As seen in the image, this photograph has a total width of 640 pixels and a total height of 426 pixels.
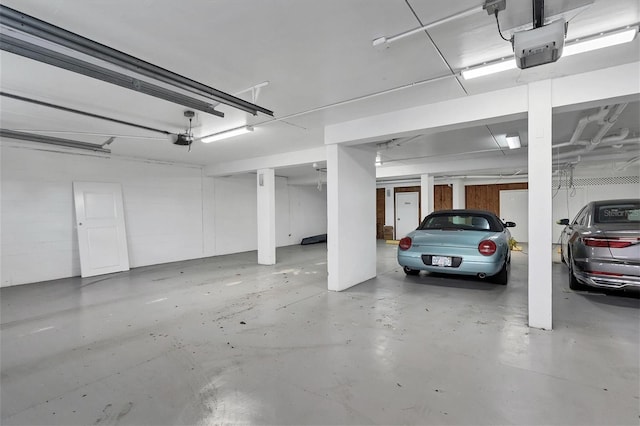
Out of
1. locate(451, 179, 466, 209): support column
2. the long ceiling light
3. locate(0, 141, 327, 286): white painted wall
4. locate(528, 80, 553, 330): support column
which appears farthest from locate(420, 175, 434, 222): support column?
the long ceiling light

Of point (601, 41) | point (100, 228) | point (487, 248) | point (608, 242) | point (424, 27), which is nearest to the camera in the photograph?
point (424, 27)

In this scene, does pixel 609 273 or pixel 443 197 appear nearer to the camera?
pixel 609 273

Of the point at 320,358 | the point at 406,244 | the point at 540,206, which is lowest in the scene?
the point at 320,358

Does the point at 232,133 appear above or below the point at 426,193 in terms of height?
above

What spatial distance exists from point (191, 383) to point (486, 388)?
1980 millimetres

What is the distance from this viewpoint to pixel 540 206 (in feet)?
9.73

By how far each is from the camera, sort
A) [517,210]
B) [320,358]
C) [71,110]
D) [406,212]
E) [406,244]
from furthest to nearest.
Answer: [406,212]
[517,210]
[406,244]
[71,110]
[320,358]

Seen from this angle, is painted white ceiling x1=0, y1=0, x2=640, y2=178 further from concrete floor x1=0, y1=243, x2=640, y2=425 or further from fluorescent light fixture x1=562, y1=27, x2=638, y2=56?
concrete floor x1=0, y1=243, x2=640, y2=425

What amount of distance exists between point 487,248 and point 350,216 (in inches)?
77.4

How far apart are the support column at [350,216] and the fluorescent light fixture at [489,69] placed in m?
2.12

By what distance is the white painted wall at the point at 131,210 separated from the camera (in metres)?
5.30

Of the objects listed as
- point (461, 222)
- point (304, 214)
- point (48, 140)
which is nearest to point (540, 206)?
point (461, 222)

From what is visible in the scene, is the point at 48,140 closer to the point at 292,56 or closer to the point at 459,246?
the point at 292,56

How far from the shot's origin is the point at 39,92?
10.3ft
